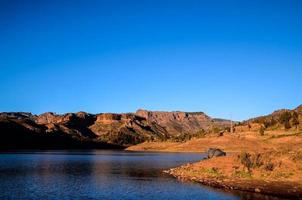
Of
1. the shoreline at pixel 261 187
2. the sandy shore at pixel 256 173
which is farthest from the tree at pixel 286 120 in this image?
the shoreline at pixel 261 187

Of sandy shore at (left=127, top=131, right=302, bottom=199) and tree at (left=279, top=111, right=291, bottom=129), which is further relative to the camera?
tree at (left=279, top=111, right=291, bottom=129)

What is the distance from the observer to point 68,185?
167ft

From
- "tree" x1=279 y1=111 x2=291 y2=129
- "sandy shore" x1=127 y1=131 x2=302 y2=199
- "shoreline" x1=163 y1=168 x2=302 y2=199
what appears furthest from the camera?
"tree" x1=279 y1=111 x2=291 y2=129

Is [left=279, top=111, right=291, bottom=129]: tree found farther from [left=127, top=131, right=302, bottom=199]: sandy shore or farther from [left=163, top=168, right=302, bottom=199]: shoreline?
[left=163, top=168, right=302, bottom=199]: shoreline

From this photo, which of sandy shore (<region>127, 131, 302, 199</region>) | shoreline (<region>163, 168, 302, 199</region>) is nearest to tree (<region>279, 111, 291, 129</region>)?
sandy shore (<region>127, 131, 302, 199</region>)

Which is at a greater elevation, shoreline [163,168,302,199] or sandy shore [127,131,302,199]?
sandy shore [127,131,302,199]

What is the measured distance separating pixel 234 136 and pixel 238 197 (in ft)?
509

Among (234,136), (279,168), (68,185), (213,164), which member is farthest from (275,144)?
(68,185)

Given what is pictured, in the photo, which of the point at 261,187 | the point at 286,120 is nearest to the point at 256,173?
the point at 261,187

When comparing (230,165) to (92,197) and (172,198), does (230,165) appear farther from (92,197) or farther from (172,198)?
(92,197)

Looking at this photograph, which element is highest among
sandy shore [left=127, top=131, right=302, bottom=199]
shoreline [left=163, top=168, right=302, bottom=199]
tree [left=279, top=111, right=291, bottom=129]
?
tree [left=279, top=111, right=291, bottom=129]

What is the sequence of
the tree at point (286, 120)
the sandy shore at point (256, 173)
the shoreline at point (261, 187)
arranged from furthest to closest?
the tree at point (286, 120) → the sandy shore at point (256, 173) → the shoreline at point (261, 187)

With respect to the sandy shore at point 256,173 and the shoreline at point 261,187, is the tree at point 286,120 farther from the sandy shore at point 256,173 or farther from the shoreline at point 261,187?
the shoreline at point 261,187

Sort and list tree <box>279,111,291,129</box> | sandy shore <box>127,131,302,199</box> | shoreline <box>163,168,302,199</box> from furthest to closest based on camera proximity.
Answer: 1. tree <box>279,111,291,129</box>
2. sandy shore <box>127,131,302,199</box>
3. shoreline <box>163,168,302,199</box>
